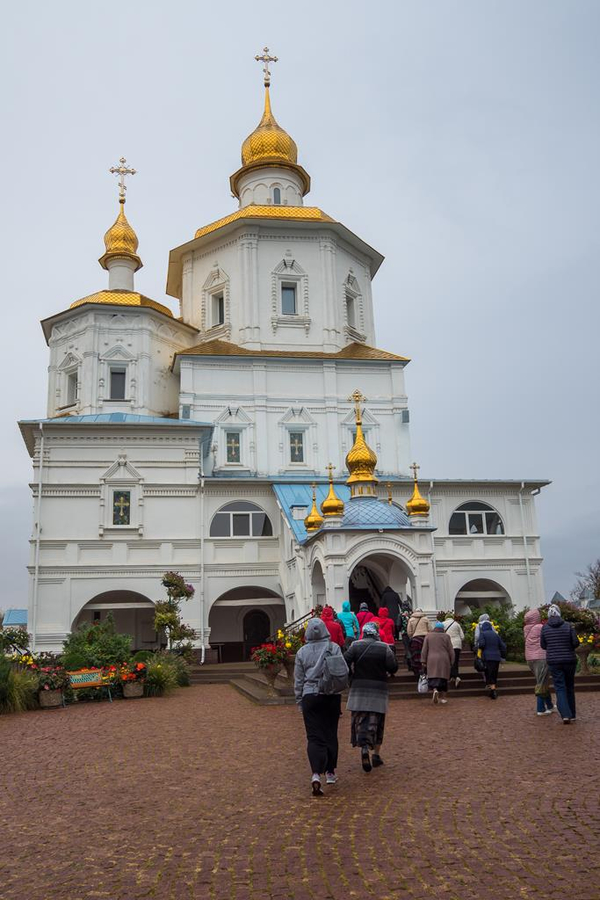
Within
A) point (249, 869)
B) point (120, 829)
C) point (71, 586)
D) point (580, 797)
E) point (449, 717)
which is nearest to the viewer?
point (249, 869)

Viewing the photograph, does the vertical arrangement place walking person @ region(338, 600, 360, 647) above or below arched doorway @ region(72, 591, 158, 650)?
below

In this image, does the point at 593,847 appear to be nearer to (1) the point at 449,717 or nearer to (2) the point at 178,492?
(1) the point at 449,717

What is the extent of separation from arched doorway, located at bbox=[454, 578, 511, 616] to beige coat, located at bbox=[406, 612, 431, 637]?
1271 centimetres

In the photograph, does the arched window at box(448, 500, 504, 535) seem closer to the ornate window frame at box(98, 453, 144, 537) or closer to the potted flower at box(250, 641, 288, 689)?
the ornate window frame at box(98, 453, 144, 537)

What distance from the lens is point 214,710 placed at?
14.9m

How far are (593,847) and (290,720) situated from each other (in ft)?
25.7

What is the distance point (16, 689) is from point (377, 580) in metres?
11.4

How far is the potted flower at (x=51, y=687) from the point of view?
16.0 m

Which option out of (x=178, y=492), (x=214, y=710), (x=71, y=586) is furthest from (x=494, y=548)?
(x=214, y=710)

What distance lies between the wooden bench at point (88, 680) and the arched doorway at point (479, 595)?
1533 centimetres

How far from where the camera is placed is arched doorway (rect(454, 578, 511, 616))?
96.0 feet

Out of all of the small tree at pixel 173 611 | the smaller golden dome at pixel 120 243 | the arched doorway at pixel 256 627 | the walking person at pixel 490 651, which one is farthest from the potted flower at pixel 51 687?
the smaller golden dome at pixel 120 243

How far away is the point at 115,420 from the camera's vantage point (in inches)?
1120

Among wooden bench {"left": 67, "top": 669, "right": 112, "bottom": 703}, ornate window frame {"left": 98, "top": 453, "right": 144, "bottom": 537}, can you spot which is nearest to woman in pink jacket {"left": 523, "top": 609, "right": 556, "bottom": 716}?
wooden bench {"left": 67, "top": 669, "right": 112, "bottom": 703}
